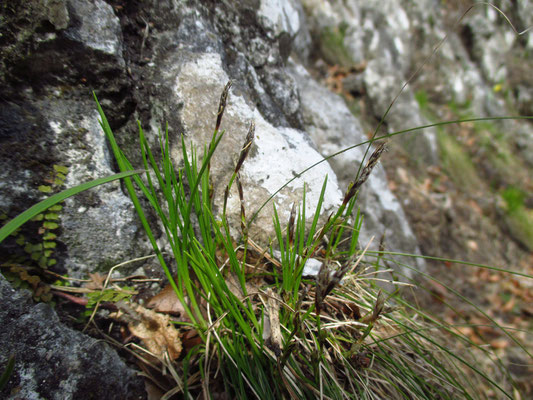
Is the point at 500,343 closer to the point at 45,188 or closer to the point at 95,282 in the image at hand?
the point at 95,282

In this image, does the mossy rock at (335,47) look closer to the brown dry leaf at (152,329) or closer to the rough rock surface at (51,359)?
the brown dry leaf at (152,329)

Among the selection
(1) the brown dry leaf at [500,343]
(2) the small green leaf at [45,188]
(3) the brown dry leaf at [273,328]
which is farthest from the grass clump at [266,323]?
(1) the brown dry leaf at [500,343]

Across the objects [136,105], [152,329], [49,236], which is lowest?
[152,329]

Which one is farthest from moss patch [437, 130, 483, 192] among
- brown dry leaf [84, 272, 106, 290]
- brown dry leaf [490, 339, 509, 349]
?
brown dry leaf [84, 272, 106, 290]

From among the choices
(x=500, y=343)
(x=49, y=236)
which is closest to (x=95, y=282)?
(x=49, y=236)

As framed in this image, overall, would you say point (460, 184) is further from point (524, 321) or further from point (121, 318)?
point (121, 318)

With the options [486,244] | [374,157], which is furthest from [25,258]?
[486,244]

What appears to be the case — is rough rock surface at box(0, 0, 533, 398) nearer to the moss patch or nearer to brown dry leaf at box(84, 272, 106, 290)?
brown dry leaf at box(84, 272, 106, 290)
